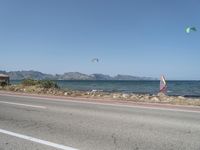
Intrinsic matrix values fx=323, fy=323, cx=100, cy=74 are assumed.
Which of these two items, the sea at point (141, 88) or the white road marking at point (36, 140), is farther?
the sea at point (141, 88)

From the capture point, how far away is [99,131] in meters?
8.20

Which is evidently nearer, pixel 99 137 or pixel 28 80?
pixel 99 137

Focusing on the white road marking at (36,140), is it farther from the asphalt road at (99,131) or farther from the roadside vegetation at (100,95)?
the roadside vegetation at (100,95)

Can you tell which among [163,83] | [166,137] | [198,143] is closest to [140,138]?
[166,137]

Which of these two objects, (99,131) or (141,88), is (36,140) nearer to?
(99,131)

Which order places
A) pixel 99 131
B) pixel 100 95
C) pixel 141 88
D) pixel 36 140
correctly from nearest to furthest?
pixel 36 140, pixel 99 131, pixel 100 95, pixel 141 88

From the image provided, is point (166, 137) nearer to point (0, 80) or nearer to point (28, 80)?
point (28, 80)

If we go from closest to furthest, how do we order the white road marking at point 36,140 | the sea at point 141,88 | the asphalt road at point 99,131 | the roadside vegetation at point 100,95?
the white road marking at point 36,140 → the asphalt road at point 99,131 → the roadside vegetation at point 100,95 → the sea at point 141,88

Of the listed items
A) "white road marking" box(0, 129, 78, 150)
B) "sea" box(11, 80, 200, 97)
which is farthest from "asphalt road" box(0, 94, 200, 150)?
"sea" box(11, 80, 200, 97)

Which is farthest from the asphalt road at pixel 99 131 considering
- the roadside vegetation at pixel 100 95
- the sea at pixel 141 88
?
the sea at pixel 141 88

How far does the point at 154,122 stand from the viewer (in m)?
9.56

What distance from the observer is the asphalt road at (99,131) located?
6.72m

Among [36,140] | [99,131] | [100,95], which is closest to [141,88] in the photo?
[100,95]

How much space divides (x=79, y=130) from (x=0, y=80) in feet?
86.9
